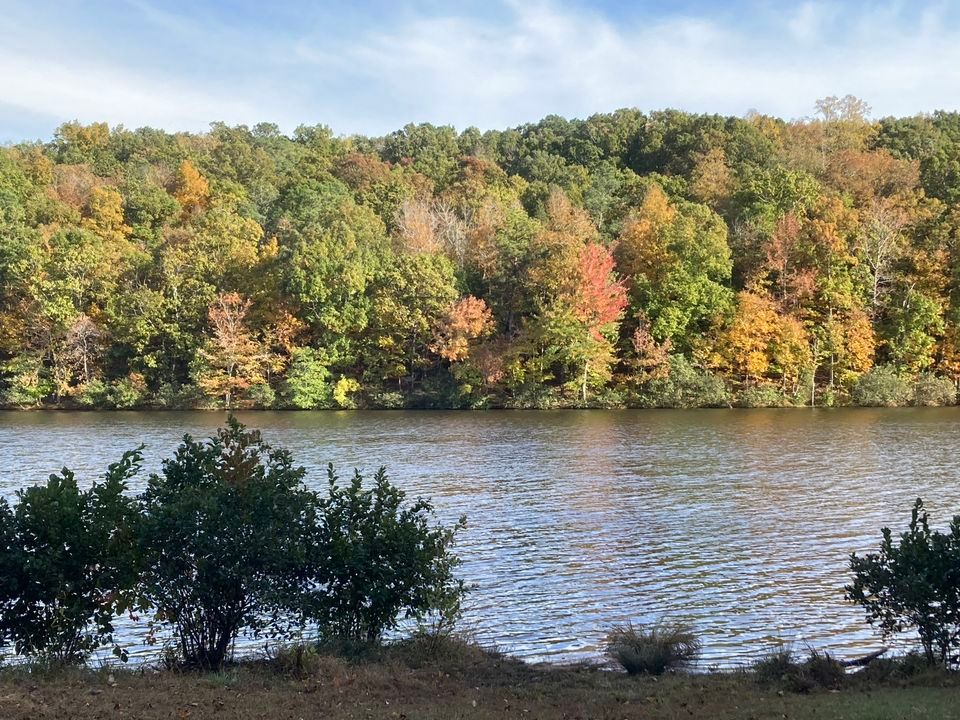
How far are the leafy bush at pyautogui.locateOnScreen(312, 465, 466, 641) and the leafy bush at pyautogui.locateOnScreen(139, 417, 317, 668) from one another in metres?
0.31

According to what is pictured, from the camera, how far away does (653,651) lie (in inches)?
416

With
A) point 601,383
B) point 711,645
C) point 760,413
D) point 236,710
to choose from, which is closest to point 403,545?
point 236,710

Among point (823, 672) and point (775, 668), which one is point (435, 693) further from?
point (823, 672)

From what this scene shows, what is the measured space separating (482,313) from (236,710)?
5217cm

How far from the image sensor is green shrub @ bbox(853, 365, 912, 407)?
5484cm

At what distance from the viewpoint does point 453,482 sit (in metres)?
27.1

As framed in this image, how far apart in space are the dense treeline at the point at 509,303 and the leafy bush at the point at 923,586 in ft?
151

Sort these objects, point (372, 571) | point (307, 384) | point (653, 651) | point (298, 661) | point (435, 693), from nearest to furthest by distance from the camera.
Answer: point (435, 693) → point (298, 661) → point (372, 571) → point (653, 651) → point (307, 384)

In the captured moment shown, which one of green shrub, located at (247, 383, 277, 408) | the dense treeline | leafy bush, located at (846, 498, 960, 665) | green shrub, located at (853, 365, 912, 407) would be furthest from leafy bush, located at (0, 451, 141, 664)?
green shrub, located at (853, 365, 912, 407)

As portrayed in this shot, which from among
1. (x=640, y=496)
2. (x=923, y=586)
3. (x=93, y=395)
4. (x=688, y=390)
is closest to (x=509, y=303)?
(x=688, y=390)

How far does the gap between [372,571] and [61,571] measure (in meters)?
3.27

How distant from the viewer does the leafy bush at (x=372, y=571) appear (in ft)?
33.4

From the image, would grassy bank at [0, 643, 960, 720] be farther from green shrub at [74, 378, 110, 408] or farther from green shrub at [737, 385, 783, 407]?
green shrub at [74, 378, 110, 408]

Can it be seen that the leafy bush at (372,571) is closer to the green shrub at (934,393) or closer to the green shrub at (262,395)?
the green shrub at (262,395)
